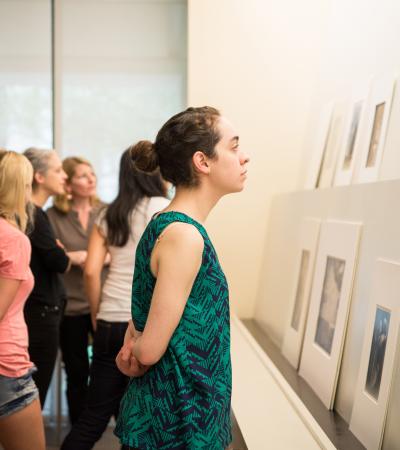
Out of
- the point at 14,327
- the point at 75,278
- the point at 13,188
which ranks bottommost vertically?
the point at 75,278

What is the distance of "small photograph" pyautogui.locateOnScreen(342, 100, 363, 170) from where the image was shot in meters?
2.87

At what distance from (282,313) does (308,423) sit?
128cm

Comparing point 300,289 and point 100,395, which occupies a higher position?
point 300,289

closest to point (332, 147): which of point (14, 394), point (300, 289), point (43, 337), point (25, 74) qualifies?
point (300, 289)

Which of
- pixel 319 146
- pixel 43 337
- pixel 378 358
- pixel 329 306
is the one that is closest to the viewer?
pixel 378 358

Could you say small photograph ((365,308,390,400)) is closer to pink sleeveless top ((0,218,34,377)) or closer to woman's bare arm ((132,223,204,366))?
woman's bare arm ((132,223,204,366))

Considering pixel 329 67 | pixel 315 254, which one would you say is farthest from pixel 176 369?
pixel 329 67

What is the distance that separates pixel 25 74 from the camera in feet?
15.1

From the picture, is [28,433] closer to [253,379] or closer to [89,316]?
[253,379]

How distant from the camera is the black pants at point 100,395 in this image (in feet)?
8.86

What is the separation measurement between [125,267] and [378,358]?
1.22 m

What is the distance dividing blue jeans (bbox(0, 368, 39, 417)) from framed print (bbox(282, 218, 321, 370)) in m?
A: 1.12

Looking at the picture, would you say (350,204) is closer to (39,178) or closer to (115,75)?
(39,178)

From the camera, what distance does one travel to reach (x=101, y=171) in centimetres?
463
